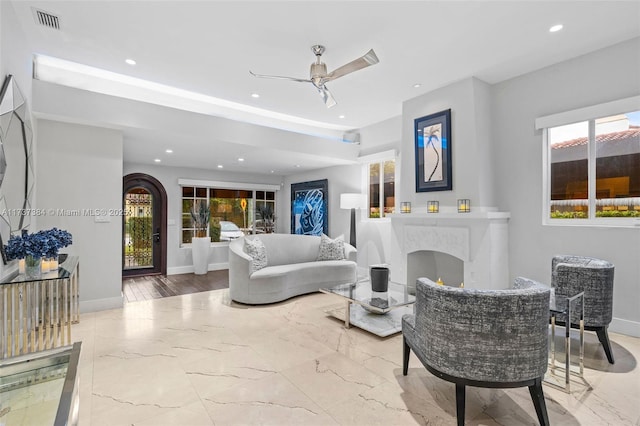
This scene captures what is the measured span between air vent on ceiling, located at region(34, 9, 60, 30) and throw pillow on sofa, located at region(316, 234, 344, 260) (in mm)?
4410

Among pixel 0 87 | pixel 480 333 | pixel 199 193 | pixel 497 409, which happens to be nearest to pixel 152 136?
pixel 0 87

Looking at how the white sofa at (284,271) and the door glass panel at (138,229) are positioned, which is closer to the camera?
the white sofa at (284,271)

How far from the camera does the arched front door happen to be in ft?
21.6

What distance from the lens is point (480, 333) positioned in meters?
1.78

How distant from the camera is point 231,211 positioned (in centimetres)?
810

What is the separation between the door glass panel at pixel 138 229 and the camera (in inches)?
260

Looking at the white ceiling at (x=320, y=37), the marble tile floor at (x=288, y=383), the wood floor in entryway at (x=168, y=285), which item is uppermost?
the white ceiling at (x=320, y=37)

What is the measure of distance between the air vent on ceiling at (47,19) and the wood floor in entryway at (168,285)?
3519 millimetres

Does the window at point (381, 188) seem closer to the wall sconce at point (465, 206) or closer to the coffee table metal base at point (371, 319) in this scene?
the wall sconce at point (465, 206)

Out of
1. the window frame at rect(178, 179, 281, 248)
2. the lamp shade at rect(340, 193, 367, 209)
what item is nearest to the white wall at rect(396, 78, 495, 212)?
the lamp shade at rect(340, 193, 367, 209)

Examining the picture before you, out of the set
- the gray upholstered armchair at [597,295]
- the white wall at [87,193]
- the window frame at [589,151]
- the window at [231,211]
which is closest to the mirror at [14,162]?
the white wall at [87,193]

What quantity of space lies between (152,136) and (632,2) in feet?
17.9

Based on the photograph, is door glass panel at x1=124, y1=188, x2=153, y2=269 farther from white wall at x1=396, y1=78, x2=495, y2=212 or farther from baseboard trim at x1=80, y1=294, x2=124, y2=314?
white wall at x1=396, y1=78, x2=495, y2=212

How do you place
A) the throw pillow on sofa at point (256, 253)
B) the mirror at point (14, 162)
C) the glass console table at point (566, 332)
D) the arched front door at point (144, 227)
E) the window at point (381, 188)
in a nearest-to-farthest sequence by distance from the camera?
the glass console table at point (566, 332) → the mirror at point (14, 162) → the throw pillow on sofa at point (256, 253) → the window at point (381, 188) → the arched front door at point (144, 227)
